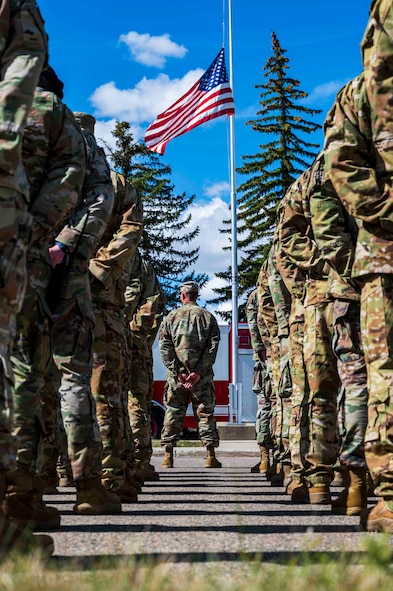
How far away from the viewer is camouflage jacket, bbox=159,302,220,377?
11.6 meters

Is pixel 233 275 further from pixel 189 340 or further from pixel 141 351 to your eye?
→ pixel 141 351

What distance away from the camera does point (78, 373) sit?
14.6 ft

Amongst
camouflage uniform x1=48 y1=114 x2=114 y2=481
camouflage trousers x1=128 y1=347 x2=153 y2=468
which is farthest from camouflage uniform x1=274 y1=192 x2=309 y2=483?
camouflage trousers x1=128 y1=347 x2=153 y2=468

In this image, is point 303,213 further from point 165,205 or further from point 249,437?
point 165,205

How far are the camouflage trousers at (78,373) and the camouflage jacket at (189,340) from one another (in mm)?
6999

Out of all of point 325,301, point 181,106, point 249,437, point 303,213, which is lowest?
point 249,437

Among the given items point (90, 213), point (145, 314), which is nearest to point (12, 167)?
point (90, 213)

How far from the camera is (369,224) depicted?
404 centimetres

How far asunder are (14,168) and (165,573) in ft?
4.82

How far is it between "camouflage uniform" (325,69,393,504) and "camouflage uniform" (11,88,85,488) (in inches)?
51.3

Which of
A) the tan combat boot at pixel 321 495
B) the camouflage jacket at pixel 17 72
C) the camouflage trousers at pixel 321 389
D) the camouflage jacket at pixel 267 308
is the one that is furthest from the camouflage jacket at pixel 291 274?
the camouflage jacket at pixel 17 72

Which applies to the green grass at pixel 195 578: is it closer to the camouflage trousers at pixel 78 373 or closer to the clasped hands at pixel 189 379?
the camouflage trousers at pixel 78 373

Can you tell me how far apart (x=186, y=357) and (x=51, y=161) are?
760 cm

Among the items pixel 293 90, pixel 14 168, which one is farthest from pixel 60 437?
pixel 293 90
